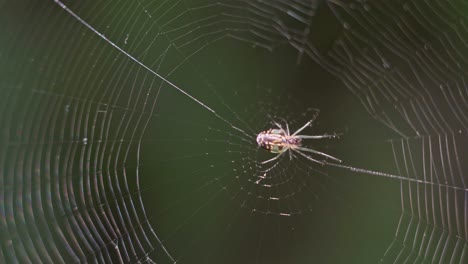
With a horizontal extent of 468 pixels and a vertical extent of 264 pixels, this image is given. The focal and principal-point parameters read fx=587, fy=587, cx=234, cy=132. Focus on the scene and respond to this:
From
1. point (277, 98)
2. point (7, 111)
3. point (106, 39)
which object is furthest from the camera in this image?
point (277, 98)

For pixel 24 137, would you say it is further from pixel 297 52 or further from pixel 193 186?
pixel 297 52

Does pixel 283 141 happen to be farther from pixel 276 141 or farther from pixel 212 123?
pixel 212 123

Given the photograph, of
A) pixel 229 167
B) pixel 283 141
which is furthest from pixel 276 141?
pixel 229 167

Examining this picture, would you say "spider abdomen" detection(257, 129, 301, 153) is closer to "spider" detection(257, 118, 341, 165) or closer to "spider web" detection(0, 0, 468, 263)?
"spider" detection(257, 118, 341, 165)

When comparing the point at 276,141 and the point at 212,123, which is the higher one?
the point at 212,123

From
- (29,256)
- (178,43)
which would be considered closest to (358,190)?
(178,43)

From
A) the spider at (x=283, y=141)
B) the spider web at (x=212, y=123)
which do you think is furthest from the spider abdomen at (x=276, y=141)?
the spider web at (x=212, y=123)
